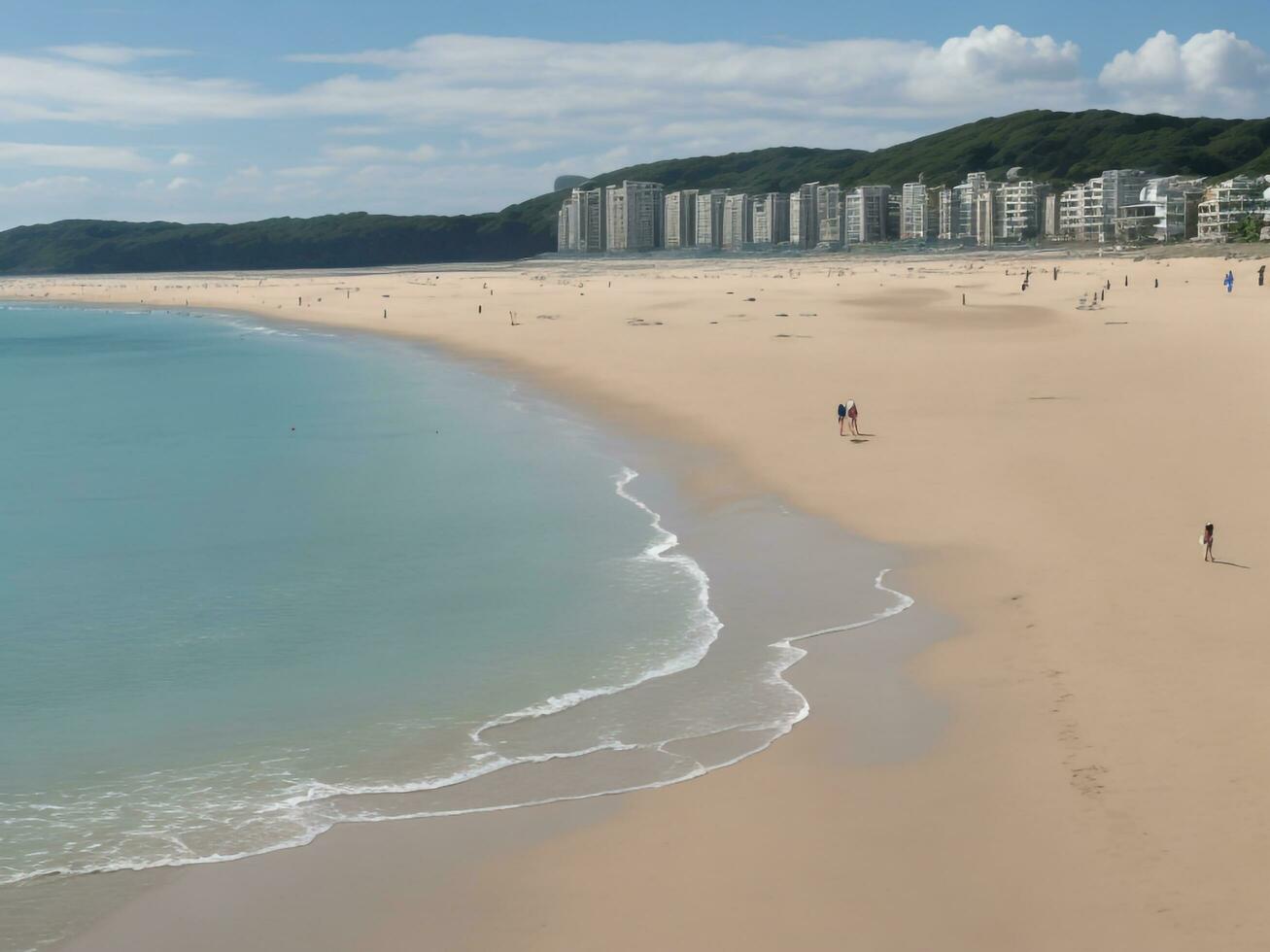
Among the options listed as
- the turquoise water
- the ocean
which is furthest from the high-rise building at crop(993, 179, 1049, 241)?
the ocean

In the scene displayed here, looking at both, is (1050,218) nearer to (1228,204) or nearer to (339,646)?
(1228,204)

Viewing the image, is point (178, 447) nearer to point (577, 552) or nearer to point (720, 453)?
point (720, 453)

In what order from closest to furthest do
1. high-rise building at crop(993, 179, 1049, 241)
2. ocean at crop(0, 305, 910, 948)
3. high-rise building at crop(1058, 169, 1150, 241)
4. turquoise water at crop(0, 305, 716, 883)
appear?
ocean at crop(0, 305, 910, 948), turquoise water at crop(0, 305, 716, 883), high-rise building at crop(1058, 169, 1150, 241), high-rise building at crop(993, 179, 1049, 241)

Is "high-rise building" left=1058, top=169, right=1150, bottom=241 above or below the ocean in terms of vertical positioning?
above

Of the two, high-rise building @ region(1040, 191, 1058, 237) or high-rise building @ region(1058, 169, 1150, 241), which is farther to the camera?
high-rise building @ region(1040, 191, 1058, 237)

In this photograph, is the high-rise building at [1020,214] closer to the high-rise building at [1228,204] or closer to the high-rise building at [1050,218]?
the high-rise building at [1050,218]

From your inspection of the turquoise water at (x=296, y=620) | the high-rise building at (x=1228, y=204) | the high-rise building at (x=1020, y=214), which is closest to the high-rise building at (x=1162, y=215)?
the high-rise building at (x=1228, y=204)

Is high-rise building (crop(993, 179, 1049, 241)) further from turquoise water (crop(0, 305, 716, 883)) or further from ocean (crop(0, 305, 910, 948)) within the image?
ocean (crop(0, 305, 910, 948))
